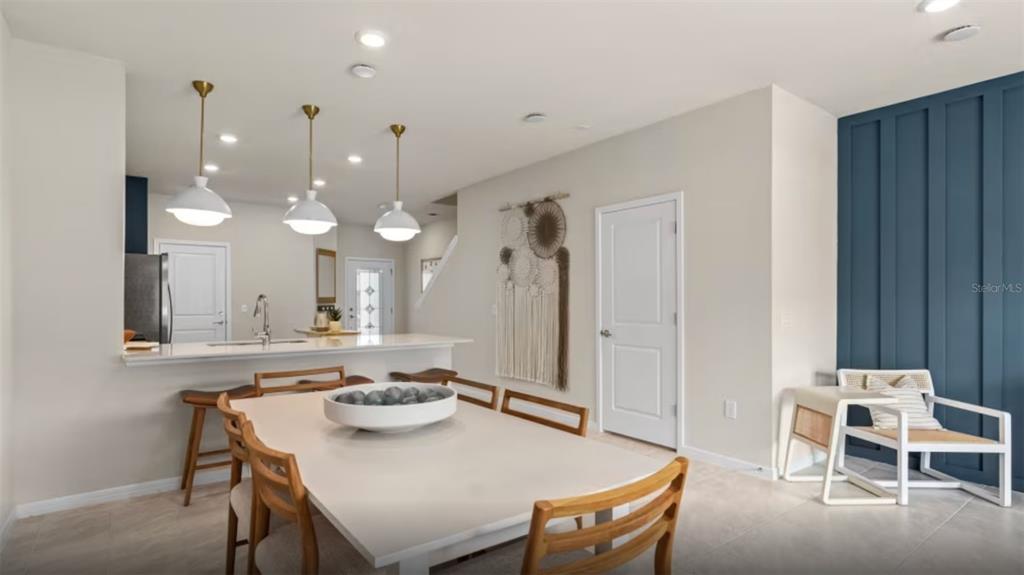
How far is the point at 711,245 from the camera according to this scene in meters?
3.63

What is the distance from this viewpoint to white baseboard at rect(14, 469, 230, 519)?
2.67 m

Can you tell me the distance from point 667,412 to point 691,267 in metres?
1.10

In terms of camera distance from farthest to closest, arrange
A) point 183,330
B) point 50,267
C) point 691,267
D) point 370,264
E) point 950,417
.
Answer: point 370,264 → point 183,330 → point 691,267 → point 950,417 → point 50,267

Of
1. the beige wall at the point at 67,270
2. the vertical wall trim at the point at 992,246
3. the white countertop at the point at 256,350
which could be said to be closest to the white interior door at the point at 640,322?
the white countertop at the point at 256,350

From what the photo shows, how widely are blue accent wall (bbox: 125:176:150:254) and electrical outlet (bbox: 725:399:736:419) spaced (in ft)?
18.9

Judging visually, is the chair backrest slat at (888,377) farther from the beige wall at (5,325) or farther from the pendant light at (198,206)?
the beige wall at (5,325)

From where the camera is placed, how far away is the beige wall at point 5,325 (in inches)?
95.2

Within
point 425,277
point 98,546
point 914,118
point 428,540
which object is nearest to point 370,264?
point 425,277

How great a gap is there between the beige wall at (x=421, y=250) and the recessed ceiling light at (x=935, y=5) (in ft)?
21.7

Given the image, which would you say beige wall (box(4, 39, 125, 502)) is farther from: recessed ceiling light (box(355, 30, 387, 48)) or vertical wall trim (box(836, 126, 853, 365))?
→ vertical wall trim (box(836, 126, 853, 365))

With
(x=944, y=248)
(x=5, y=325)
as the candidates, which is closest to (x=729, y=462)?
(x=944, y=248)

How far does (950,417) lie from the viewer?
10.9 feet

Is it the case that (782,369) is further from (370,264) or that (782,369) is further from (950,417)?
(370,264)

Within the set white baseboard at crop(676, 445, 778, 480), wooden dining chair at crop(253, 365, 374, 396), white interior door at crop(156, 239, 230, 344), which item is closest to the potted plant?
wooden dining chair at crop(253, 365, 374, 396)
